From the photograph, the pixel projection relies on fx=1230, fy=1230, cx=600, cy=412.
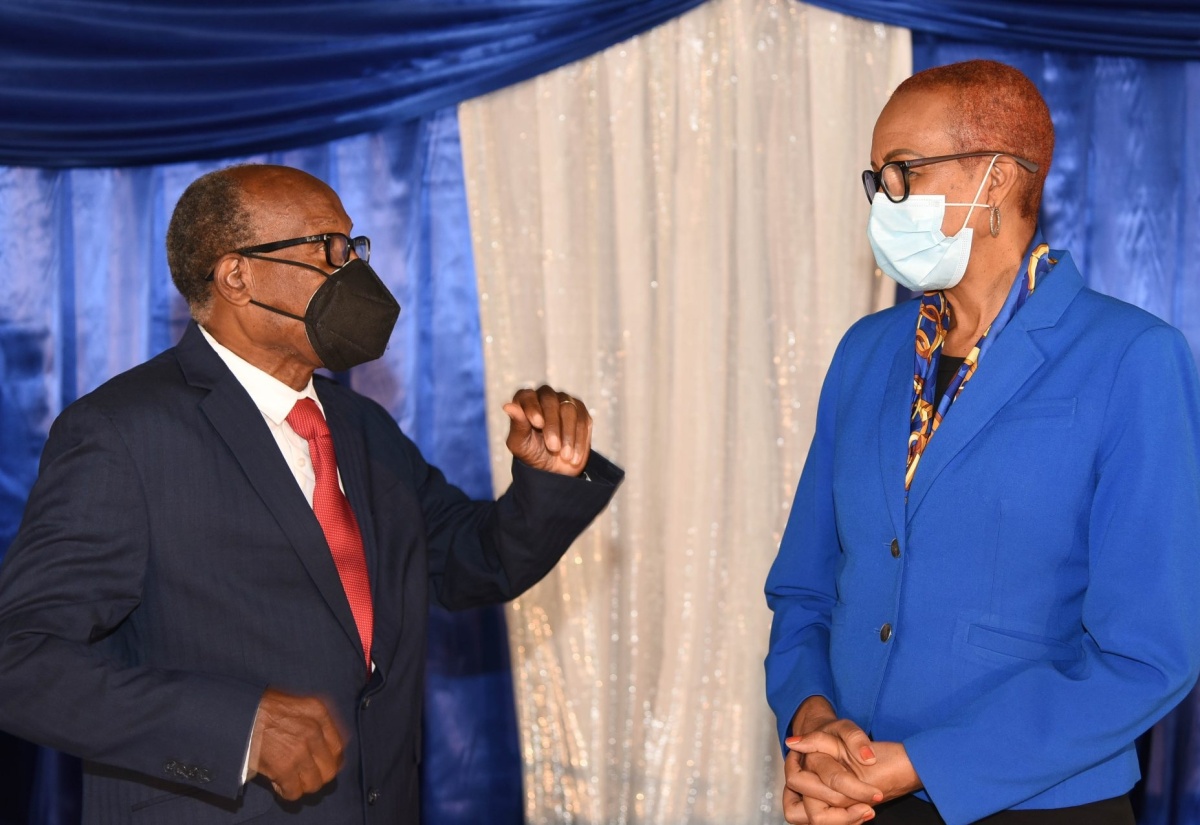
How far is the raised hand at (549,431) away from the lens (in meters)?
2.19

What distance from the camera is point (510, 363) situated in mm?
3807

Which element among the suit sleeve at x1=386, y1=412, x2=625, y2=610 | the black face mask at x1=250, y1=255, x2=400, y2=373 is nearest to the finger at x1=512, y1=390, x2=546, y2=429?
the suit sleeve at x1=386, y1=412, x2=625, y2=610

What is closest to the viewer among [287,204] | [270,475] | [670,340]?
[270,475]

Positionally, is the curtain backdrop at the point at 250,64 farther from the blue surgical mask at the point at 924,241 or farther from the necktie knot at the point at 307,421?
the blue surgical mask at the point at 924,241

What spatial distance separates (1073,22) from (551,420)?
88.1 inches

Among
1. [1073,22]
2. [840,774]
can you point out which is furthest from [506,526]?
[1073,22]

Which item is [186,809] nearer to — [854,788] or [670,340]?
[854,788]

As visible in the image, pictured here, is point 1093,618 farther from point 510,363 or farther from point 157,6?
point 157,6

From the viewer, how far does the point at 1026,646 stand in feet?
5.87

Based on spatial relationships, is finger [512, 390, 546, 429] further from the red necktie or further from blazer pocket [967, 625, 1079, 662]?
blazer pocket [967, 625, 1079, 662]

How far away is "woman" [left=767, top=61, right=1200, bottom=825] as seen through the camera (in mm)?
1710

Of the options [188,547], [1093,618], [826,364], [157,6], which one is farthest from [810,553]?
[157,6]

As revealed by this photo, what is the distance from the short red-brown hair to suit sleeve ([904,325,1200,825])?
37cm

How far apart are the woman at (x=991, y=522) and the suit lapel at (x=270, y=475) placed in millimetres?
792
